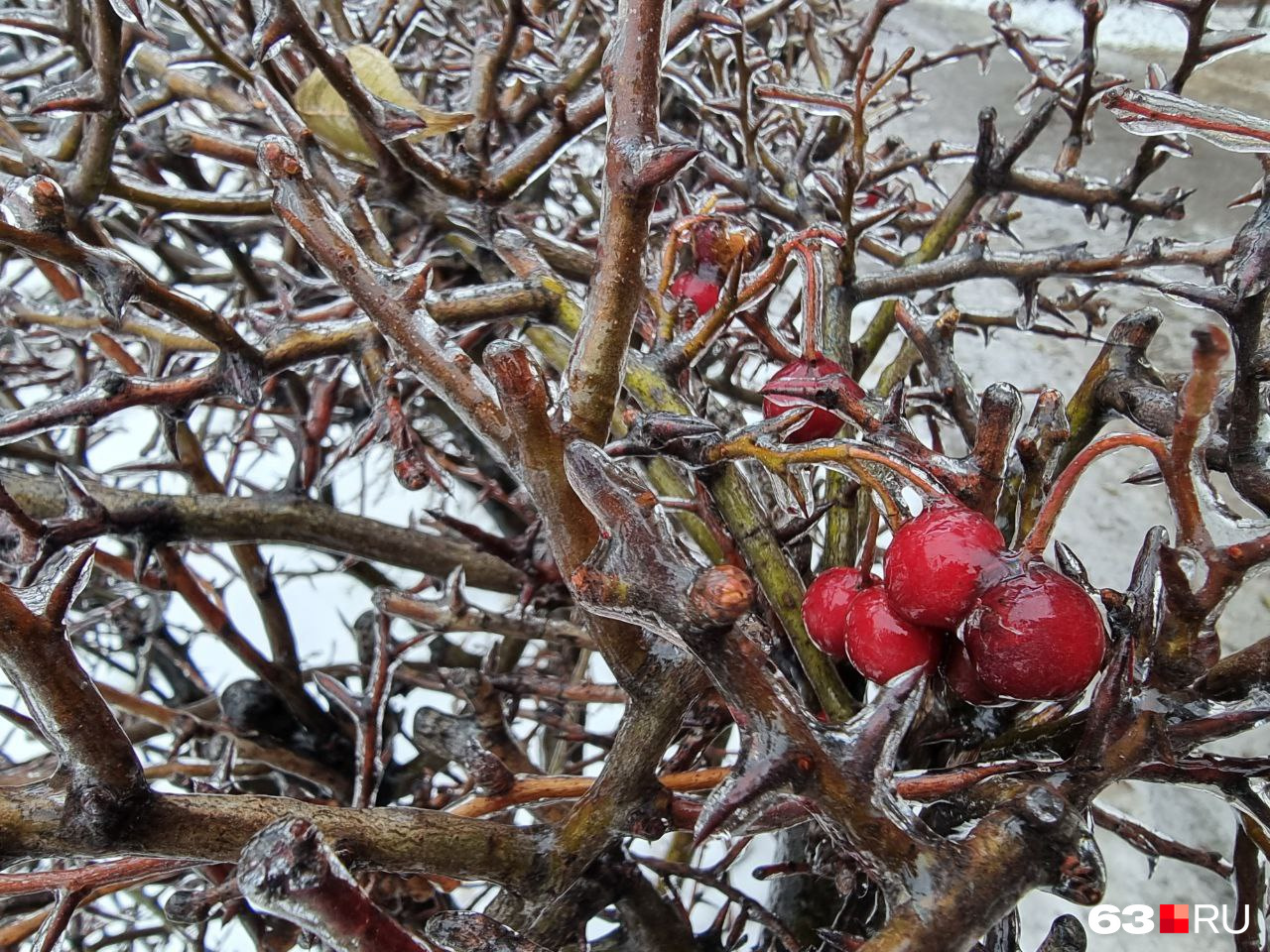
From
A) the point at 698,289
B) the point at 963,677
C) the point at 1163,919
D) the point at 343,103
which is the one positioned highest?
the point at 343,103

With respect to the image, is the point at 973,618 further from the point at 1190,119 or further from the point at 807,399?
the point at 1190,119

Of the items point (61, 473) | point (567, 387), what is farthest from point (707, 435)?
point (61, 473)

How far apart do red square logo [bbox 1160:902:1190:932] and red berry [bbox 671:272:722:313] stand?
116 cm

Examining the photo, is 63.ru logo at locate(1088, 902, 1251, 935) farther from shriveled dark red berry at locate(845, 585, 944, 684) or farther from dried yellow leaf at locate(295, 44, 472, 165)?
dried yellow leaf at locate(295, 44, 472, 165)

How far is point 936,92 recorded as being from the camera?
3.64m

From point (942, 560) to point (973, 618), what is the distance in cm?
4

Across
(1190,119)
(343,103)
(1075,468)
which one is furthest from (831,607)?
(343,103)

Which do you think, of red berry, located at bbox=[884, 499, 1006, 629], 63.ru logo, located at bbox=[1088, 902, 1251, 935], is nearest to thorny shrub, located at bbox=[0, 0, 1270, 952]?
red berry, located at bbox=[884, 499, 1006, 629]

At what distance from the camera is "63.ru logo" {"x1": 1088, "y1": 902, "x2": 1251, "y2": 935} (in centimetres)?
120

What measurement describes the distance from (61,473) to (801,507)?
68 cm

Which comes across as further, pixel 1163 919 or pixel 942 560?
pixel 1163 919

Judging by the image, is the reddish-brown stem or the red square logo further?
the red square logo

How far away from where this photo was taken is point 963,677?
20.4 inches

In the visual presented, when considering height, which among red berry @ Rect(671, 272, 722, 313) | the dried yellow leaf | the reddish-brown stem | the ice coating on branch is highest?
the dried yellow leaf
